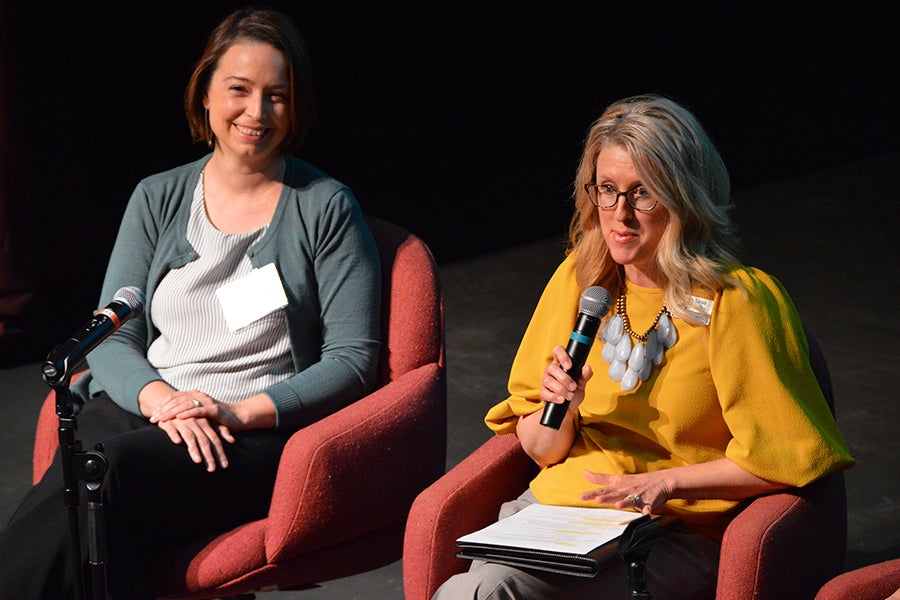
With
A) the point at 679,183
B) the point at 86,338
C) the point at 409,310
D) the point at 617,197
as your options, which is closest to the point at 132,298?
the point at 86,338

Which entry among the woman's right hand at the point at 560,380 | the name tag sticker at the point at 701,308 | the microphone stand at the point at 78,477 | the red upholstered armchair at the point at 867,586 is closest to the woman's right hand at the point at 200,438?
the microphone stand at the point at 78,477

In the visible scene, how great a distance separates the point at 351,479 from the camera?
2885 mm

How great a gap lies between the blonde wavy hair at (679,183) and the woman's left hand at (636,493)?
325 mm

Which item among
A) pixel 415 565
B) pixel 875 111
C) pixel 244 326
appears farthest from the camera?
pixel 875 111

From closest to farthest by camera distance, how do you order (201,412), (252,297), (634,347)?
(634,347), (201,412), (252,297)

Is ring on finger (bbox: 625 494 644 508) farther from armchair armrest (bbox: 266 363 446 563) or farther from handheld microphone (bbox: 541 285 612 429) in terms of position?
armchair armrest (bbox: 266 363 446 563)

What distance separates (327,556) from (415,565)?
0.36 m

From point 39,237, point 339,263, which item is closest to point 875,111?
point 39,237

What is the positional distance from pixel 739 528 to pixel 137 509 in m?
1.27

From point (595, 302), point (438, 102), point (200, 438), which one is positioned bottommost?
point (438, 102)

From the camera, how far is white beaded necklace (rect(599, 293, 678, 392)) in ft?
8.57

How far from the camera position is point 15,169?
17.3ft

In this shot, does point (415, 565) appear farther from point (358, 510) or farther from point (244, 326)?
point (244, 326)

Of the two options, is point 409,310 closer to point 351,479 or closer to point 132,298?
point 351,479
